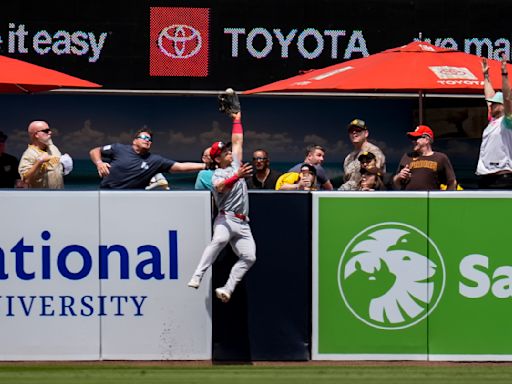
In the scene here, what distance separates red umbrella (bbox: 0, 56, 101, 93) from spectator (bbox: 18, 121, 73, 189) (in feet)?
4.68

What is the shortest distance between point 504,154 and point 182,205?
130 inches

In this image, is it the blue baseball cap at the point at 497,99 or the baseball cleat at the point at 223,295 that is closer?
the baseball cleat at the point at 223,295

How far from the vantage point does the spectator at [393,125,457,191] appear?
1202cm

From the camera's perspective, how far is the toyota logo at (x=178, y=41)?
53.0ft

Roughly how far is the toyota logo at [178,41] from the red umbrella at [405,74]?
214cm

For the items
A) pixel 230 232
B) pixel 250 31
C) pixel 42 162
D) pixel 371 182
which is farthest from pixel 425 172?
pixel 250 31

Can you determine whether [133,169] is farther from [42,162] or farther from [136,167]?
[42,162]

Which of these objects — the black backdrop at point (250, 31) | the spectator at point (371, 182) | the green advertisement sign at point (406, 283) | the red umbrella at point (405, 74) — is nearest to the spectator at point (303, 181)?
the spectator at point (371, 182)

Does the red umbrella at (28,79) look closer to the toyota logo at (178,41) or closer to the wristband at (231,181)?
the toyota logo at (178,41)

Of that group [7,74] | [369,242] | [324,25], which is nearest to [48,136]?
[7,74]

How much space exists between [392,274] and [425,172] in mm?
1805

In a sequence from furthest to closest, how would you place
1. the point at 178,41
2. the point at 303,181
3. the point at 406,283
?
1. the point at 178,41
2. the point at 303,181
3. the point at 406,283

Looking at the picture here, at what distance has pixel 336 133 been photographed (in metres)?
17.5

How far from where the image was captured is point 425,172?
39.7ft
